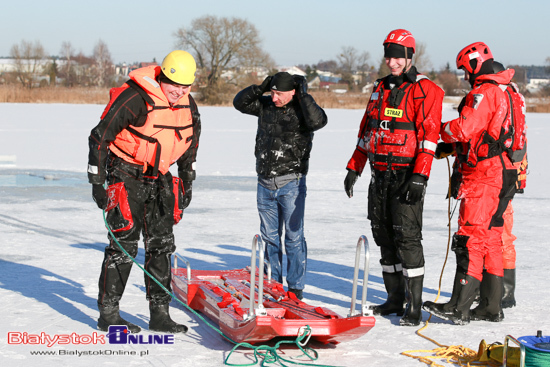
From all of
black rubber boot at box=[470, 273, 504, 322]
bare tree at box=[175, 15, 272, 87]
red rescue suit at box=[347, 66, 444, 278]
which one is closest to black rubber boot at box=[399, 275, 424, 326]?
red rescue suit at box=[347, 66, 444, 278]

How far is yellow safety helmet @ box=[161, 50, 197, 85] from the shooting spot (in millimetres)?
4434

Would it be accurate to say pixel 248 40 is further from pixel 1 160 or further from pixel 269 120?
pixel 269 120

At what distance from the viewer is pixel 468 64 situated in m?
5.09

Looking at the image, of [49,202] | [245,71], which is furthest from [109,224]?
[245,71]

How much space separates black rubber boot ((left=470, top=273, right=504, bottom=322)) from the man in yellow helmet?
2.21 m

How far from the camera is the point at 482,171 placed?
5.06m

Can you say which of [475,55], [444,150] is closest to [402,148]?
[444,150]

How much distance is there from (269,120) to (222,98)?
4170 centimetres

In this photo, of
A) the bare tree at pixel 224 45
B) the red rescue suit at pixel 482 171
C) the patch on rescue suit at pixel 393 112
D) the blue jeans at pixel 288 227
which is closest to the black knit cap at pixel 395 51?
the patch on rescue suit at pixel 393 112

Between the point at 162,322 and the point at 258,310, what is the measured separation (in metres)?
0.92

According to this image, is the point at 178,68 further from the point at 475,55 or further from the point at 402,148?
the point at 475,55

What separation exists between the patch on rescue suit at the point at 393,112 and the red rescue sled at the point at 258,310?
4.25 ft

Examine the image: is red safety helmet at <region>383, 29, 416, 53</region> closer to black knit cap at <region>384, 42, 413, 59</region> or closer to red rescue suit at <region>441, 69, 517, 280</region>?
black knit cap at <region>384, 42, 413, 59</region>

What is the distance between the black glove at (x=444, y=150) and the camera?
17.5 ft
